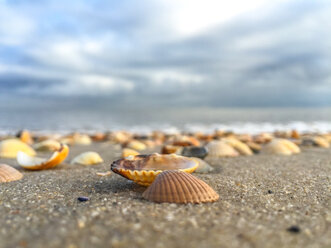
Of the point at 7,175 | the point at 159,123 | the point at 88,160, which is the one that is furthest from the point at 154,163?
the point at 159,123

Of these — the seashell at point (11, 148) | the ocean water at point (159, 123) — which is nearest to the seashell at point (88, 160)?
the seashell at point (11, 148)

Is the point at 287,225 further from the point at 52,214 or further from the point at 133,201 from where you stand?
the point at 52,214

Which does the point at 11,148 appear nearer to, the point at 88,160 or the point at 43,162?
the point at 88,160

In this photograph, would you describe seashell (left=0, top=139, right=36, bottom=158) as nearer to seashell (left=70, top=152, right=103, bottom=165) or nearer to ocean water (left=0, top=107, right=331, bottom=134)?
seashell (left=70, top=152, right=103, bottom=165)

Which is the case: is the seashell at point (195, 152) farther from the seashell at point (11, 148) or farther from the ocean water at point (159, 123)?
the ocean water at point (159, 123)

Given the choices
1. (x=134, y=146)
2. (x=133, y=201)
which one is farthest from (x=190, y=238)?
(x=134, y=146)
